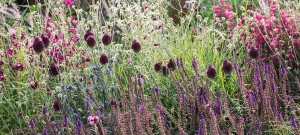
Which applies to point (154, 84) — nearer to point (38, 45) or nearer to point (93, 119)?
point (38, 45)

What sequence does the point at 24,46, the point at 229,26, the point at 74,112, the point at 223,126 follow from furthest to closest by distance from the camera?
the point at 229,26
the point at 24,46
the point at 74,112
the point at 223,126

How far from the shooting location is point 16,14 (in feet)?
15.0

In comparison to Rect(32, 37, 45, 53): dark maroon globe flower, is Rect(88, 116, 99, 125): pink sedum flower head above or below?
below

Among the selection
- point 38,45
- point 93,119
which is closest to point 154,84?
point 38,45

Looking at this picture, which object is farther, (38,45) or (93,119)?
(38,45)

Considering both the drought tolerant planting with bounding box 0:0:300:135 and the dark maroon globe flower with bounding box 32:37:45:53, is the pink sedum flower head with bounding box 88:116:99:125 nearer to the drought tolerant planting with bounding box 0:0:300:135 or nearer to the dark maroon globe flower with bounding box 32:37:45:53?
the drought tolerant planting with bounding box 0:0:300:135

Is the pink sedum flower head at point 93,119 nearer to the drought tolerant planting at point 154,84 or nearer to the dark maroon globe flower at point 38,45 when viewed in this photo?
the drought tolerant planting at point 154,84

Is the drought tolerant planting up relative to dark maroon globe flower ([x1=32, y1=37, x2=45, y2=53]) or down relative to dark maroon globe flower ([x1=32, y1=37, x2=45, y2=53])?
down

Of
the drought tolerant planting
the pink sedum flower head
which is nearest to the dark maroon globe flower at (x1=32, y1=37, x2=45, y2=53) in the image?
the drought tolerant planting

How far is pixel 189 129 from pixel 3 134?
56.2 inches

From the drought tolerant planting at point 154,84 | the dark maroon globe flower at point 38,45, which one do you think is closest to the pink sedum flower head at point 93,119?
the drought tolerant planting at point 154,84

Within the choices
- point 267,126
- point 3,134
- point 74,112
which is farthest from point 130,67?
point 267,126

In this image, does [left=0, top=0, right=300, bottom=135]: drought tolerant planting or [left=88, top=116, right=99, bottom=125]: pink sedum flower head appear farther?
[left=0, top=0, right=300, bottom=135]: drought tolerant planting

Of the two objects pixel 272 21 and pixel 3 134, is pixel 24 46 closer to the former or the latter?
pixel 3 134
